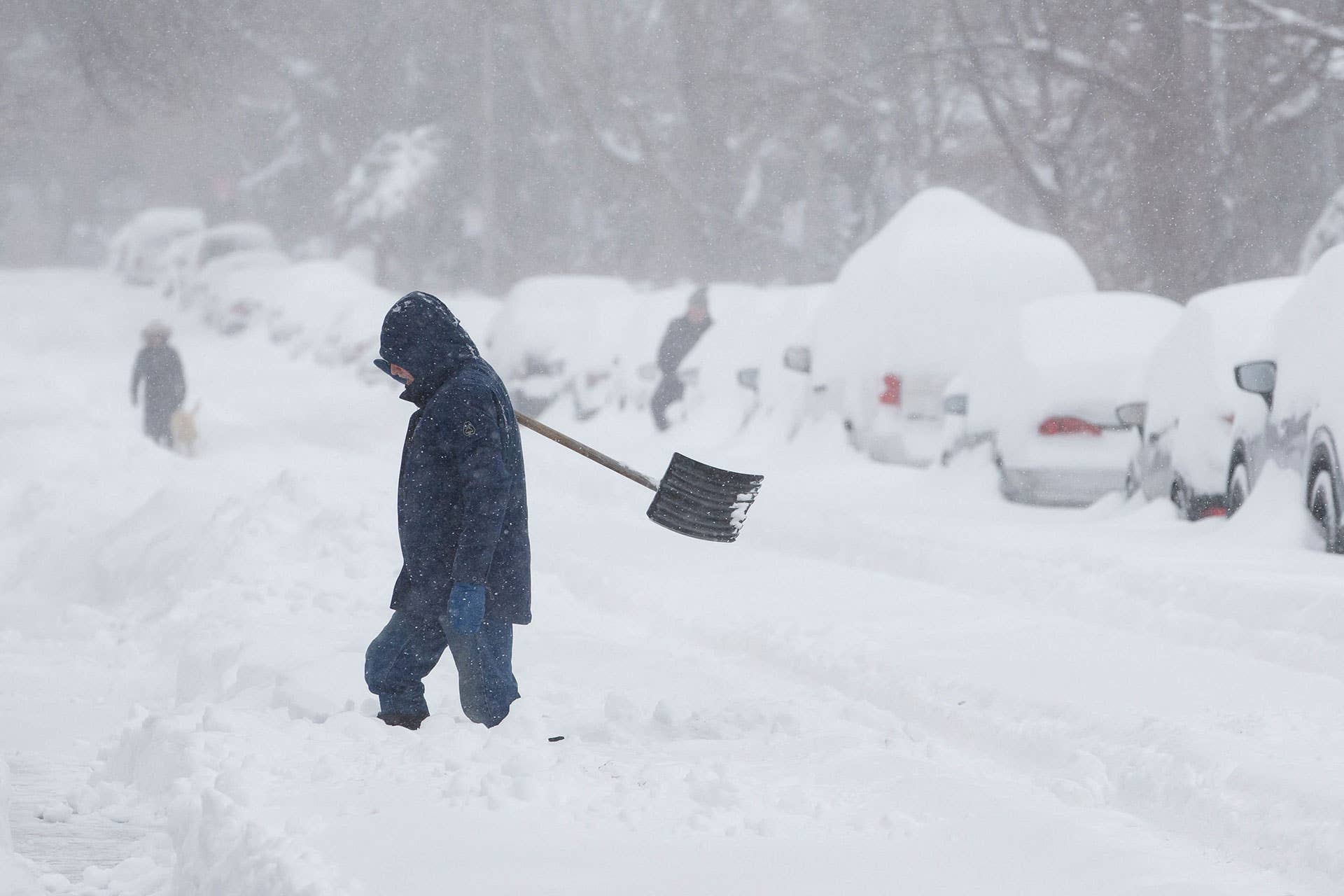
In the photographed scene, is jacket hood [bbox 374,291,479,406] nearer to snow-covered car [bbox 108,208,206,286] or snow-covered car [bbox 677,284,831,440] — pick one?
snow-covered car [bbox 677,284,831,440]

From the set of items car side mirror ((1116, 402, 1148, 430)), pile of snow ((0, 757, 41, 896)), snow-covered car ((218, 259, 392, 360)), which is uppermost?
snow-covered car ((218, 259, 392, 360))

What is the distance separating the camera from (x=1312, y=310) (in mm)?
8977

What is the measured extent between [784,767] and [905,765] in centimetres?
35

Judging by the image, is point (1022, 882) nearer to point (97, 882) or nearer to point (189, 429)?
point (97, 882)

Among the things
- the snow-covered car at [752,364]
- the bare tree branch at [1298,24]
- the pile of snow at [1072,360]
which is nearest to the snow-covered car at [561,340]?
the snow-covered car at [752,364]

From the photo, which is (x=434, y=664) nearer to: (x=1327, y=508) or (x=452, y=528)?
(x=452, y=528)

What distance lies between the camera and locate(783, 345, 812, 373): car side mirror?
54.2 ft

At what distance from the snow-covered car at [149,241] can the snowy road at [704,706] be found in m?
37.8

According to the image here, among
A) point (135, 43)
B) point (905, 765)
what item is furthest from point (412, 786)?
point (135, 43)

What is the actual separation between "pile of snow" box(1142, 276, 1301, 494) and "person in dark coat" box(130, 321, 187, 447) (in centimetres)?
1160

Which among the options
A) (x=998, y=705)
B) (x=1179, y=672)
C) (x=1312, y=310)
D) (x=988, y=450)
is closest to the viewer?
(x=998, y=705)

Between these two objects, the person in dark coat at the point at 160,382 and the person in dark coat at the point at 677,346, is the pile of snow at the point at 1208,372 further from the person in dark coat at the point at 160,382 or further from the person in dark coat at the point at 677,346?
the person in dark coat at the point at 160,382

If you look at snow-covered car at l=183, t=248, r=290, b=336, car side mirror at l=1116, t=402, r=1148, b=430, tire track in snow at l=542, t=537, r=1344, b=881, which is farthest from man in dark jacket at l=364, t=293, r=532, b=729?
snow-covered car at l=183, t=248, r=290, b=336

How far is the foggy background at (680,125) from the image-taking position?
19984 millimetres
